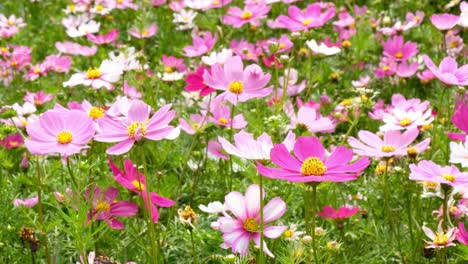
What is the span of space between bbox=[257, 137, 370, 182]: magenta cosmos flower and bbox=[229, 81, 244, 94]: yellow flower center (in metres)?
0.36

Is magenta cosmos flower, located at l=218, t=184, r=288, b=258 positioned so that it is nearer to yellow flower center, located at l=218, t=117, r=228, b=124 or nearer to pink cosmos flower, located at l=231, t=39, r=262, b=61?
yellow flower center, located at l=218, t=117, r=228, b=124

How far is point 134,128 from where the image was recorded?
105 cm

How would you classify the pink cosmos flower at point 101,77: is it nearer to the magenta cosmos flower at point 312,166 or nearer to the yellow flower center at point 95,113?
the yellow flower center at point 95,113

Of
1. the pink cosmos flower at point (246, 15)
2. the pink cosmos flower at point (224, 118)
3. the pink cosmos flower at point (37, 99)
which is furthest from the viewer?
the pink cosmos flower at point (246, 15)

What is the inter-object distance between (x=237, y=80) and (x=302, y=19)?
32.6 inches

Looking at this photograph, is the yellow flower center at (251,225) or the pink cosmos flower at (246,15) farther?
the pink cosmos flower at (246,15)

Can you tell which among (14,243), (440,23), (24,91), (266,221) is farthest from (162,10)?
(266,221)

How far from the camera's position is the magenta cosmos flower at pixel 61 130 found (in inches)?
42.8

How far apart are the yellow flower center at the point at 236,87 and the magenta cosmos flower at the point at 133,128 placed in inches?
12.5

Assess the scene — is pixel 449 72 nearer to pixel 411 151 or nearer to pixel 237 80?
pixel 411 151

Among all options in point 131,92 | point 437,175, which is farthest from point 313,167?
point 131,92

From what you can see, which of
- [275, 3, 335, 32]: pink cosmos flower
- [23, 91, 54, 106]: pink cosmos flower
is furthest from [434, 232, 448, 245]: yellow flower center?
[23, 91, 54, 106]: pink cosmos flower

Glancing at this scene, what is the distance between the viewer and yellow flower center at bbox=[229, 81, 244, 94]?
137 centimetres

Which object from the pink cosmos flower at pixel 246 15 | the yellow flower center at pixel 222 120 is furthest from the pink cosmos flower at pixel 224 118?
the pink cosmos flower at pixel 246 15
